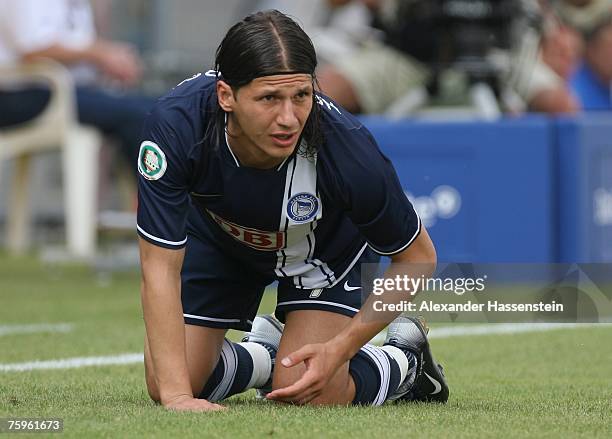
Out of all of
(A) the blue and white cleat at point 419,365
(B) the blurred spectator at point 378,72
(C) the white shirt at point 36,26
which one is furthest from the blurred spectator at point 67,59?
(A) the blue and white cleat at point 419,365

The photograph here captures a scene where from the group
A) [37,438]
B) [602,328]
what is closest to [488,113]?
[602,328]

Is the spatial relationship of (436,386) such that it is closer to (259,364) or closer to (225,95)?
(259,364)

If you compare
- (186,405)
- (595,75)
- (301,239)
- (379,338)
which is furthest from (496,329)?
(595,75)

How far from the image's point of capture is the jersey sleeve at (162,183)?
3.71 metres

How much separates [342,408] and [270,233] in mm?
542

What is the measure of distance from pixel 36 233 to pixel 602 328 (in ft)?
25.2

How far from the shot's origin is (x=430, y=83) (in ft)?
28.1

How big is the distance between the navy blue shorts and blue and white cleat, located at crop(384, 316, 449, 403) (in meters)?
0.18

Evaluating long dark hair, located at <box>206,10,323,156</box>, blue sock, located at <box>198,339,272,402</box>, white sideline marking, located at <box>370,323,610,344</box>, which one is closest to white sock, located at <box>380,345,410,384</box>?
blue sock, located at <box>198,339,272,402</box>

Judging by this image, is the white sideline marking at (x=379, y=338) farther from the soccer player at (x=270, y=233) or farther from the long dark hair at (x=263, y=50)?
the long dark hair at (x=263, y=50)

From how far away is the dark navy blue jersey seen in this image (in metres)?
3.72

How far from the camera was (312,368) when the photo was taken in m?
3.71

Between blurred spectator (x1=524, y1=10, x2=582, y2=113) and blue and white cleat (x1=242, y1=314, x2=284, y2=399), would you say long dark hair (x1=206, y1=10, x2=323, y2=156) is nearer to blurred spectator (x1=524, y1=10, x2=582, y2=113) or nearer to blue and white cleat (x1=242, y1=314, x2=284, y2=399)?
blue and white cleat (x1=242, y1=314, x2=284, y2=399)

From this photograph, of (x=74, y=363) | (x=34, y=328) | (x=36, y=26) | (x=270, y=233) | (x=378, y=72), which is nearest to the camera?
(x=270, y=233)
